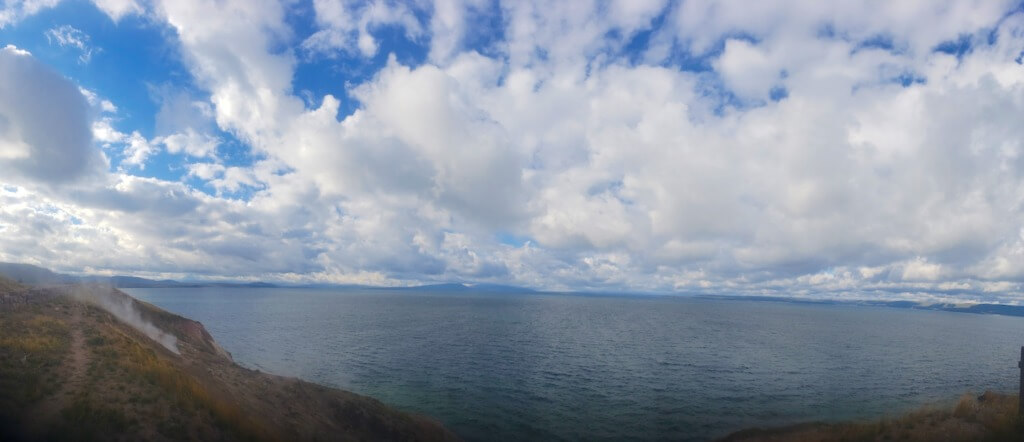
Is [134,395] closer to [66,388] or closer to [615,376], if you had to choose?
[66,388]

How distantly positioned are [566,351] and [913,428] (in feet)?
165

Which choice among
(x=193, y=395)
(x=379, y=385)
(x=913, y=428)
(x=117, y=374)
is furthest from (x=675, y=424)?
(x=117, y=374)

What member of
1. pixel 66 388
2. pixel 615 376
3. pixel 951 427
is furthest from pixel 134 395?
pixel 615 376

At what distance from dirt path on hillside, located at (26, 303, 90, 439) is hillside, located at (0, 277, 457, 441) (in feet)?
0.12

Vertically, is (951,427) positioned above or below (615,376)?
above

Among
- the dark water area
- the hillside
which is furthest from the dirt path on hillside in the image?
the dark water area

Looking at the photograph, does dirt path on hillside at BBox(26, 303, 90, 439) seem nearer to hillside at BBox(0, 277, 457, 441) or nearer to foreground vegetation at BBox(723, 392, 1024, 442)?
hillside at BBox(0, 277, 457, 441)

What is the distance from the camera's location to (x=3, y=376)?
19.6 metres

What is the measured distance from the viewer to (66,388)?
2017 centimetres

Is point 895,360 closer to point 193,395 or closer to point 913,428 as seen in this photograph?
point 913,428

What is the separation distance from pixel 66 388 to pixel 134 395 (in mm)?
2748

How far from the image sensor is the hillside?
1791cm

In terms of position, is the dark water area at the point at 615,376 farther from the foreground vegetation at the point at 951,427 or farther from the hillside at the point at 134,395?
the foreground vegetation at the point at 951,427

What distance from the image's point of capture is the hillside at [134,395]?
17906 millimetres
